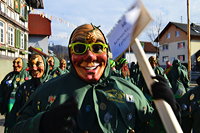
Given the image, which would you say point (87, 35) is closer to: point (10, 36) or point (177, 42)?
point (10, 36)

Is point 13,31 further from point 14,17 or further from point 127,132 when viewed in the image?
point 127,132

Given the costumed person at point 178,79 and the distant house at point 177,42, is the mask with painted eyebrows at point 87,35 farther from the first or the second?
the distant house at point 177,42

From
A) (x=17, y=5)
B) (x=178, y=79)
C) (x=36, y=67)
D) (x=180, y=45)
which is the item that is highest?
(x=17, y=5)

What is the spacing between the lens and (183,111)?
7.23 ft

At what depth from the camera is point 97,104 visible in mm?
1588

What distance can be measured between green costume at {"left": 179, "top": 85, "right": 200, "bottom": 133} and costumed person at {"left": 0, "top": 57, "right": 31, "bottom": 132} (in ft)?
11.0

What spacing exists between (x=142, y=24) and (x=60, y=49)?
66966 mm

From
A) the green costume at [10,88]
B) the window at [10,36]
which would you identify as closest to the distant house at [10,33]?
the window at [10,36]

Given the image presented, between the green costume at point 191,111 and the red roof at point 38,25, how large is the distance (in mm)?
24631

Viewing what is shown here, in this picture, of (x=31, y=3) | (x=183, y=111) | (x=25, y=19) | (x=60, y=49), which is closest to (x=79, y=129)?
(x=183, y=111)

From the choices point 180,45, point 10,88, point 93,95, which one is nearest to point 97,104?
point 93,95

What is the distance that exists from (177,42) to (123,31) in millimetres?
37956

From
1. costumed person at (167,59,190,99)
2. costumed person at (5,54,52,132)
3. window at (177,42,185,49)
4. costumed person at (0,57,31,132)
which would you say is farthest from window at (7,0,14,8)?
window at (177,42,185,49)

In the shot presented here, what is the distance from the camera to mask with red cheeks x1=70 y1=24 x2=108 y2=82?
1.62 metres
